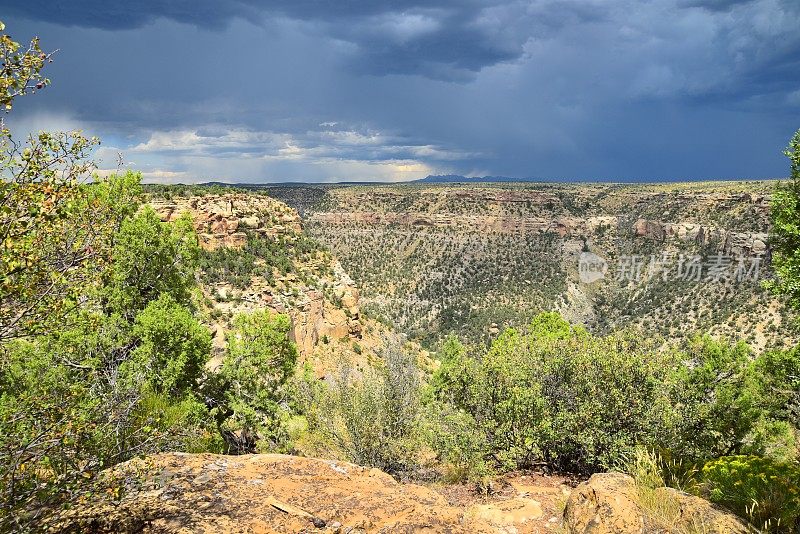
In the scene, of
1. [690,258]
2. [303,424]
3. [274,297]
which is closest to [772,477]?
[303,424]

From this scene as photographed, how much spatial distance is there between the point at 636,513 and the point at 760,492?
2.09 meters

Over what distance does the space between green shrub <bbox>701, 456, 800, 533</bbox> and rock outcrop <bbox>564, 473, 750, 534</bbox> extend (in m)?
0.32

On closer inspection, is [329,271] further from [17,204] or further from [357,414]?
[17,204]

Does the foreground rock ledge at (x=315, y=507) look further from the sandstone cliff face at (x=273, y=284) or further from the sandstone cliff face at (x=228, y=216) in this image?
the sandstone cliff face at (x=228, y=216)

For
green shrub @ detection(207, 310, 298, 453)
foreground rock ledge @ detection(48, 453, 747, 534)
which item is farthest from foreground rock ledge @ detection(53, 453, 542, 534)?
green shrub @ detection(207, 310, 298, 453)

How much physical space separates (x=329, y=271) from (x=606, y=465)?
3498 cm

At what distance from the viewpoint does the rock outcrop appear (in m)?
6.81

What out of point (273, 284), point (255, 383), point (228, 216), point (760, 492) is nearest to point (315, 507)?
point (760, 492)

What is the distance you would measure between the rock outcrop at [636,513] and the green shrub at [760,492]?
32 centimetres

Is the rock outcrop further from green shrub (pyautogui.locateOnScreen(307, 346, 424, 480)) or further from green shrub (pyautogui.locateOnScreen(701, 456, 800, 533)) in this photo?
green shrub (pyautogui.locateOnScreen(307, 346, 424, 480))

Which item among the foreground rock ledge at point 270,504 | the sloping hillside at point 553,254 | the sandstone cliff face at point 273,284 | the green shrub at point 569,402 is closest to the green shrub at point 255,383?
the green shrub at point 569,402

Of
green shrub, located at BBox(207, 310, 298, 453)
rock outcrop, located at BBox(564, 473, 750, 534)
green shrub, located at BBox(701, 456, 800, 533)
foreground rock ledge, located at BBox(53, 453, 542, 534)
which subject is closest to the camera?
foreground rock ledge, located at BBox(53, 453, 542, 534)

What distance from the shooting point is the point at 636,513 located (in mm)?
7055

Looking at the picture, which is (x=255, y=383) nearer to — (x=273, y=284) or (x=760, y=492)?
(x=760, y=492)
